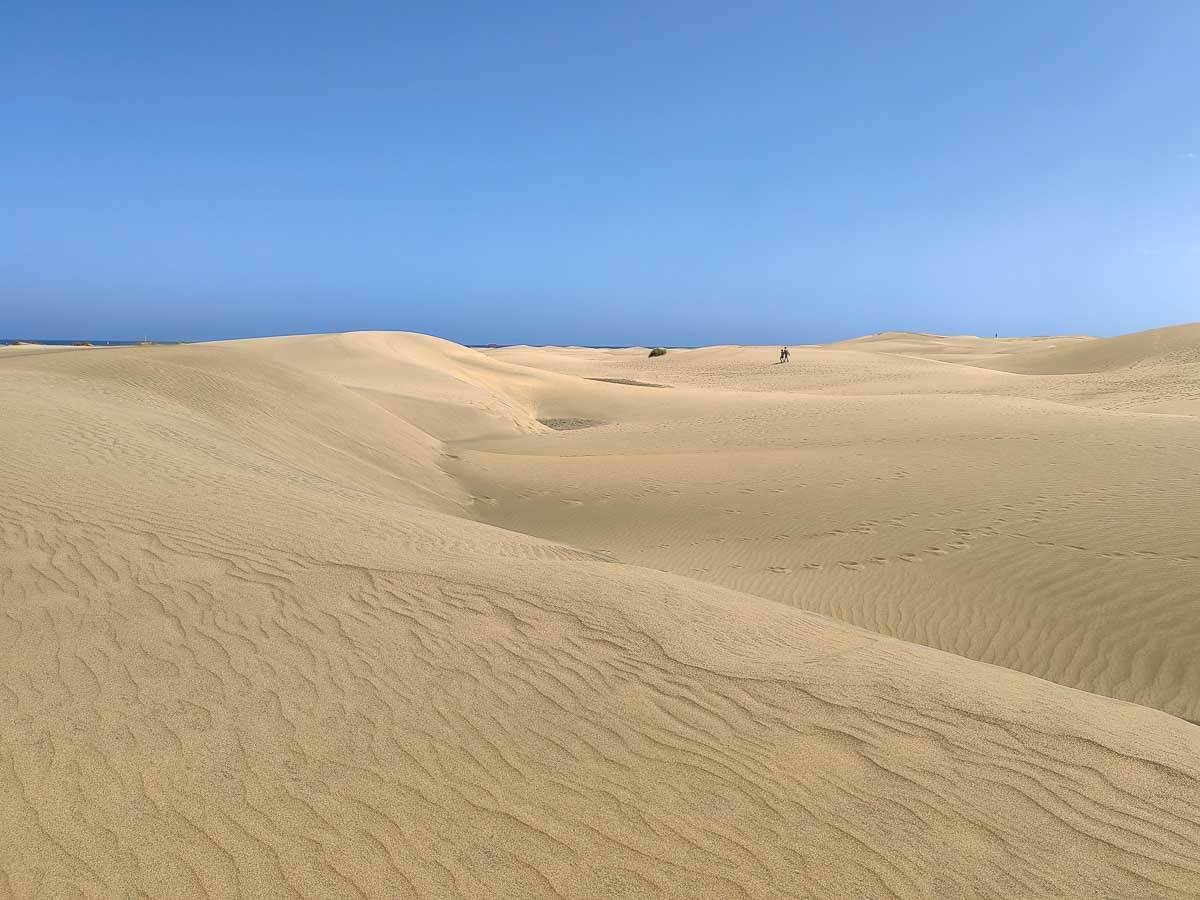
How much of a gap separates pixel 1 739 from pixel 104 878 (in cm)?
119

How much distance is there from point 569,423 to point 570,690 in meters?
23.0

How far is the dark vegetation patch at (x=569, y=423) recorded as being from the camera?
2602 cm

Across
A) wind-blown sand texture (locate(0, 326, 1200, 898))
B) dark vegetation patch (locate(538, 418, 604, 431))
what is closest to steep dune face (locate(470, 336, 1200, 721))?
wind-blown sand texture (locate(0, 326, 1200, 898))

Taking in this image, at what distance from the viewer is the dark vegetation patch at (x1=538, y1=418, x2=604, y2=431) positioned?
1024 inches

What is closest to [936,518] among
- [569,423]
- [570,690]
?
[570,690]

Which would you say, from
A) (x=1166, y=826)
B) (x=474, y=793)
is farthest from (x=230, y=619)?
(x=1166, y=826)

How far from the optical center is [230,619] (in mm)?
4555

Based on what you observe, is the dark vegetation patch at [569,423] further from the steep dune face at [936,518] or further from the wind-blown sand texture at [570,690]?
the wind-blown sand texture at [570,690]

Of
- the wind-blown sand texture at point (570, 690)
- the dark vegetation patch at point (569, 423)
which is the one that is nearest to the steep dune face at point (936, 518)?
the wind-blown sand texture at point (570, 690)

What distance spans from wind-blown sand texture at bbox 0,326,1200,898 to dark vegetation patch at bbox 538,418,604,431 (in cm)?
1542

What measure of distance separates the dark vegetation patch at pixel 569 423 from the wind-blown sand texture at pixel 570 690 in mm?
15424

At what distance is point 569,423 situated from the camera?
2689cm

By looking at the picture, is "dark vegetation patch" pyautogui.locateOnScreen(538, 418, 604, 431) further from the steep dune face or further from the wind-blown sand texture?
the wind-blown sand texture

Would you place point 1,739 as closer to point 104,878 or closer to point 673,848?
point 104,878
